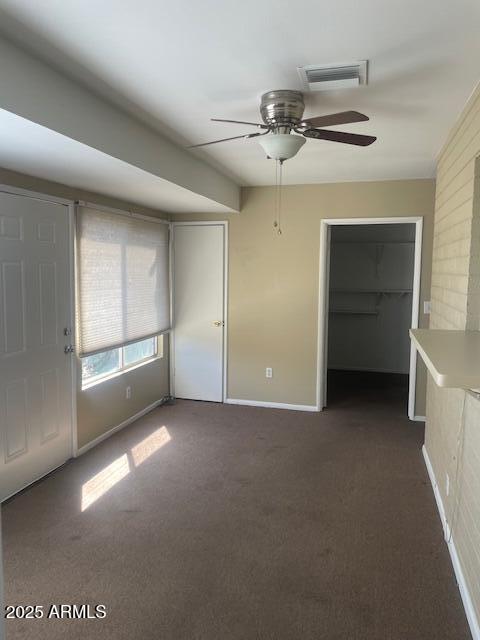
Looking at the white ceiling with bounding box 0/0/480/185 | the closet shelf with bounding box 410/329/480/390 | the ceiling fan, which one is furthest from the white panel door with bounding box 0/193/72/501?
the closet shelf with bounding box 410/329/480/390

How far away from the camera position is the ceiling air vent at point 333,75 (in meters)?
2.10

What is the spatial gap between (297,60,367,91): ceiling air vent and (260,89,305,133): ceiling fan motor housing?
0.10 metres

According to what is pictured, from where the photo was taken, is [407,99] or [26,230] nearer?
[407,99]

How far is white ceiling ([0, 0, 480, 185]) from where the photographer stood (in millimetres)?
1672

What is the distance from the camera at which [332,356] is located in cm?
723

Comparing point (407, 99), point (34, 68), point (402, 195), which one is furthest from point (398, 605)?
point (402, 195)

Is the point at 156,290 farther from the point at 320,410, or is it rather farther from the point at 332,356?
the point at 332,356

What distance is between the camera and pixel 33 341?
3.31 metres

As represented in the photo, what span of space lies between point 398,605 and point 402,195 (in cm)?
368

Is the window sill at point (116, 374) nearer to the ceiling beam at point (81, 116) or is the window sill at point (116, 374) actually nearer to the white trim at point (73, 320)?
the white trim at point (73, 320)

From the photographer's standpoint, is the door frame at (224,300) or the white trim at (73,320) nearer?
the white trim at (73,320)

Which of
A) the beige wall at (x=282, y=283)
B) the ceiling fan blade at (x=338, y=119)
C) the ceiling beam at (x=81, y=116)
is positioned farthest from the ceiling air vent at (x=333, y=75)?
the beige wall at (x=282, y=283)

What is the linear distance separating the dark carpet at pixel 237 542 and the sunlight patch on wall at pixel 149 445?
2cm

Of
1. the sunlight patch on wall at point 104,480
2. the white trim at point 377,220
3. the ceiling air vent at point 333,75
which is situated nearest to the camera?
the ceiling air vent at point 333,75
